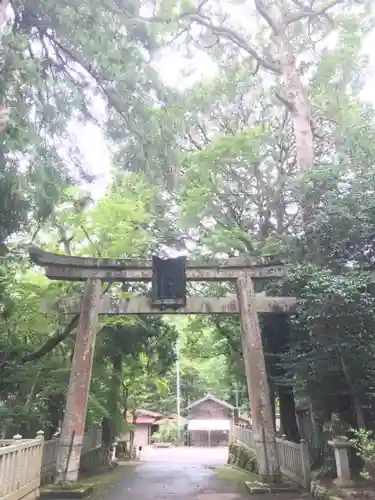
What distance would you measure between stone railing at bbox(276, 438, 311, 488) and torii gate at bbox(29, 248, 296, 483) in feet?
1.56

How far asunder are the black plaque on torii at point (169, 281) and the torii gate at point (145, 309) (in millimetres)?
264

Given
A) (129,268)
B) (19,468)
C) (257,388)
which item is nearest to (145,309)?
(129,268)

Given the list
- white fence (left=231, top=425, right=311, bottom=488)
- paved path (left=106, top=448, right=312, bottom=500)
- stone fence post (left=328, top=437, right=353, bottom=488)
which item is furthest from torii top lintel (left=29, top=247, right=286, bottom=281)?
paved path (left=106, top=448, right=312, bottom=500)

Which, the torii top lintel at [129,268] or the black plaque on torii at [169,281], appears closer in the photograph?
the torii top lintel at [129,268]

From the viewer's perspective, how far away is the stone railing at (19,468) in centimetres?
564

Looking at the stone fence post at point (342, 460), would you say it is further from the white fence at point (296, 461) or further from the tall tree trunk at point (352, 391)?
the white fence at point (296, 461)

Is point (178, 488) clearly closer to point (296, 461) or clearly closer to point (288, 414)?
point (296, 461)

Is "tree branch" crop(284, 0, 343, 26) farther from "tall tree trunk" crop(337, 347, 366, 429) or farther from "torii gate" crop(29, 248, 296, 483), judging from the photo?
"tall tree trunk" crop(337, 347, 366, 429)

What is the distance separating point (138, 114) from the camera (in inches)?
324

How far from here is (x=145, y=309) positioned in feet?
35.6

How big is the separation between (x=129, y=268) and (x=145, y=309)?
3.43 feet

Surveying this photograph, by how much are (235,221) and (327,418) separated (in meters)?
7.39

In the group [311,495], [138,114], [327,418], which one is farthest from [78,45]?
[311,495]

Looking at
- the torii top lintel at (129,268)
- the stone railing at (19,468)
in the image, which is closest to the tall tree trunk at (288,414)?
the torii top lintel at (129,268)
